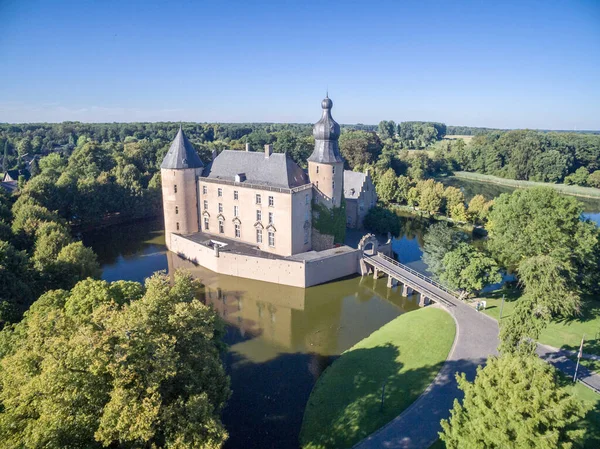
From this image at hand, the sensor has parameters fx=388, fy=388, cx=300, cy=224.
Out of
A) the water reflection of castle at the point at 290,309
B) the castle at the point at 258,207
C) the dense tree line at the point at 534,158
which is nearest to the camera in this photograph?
the water reflection of castle at the point at 290,309

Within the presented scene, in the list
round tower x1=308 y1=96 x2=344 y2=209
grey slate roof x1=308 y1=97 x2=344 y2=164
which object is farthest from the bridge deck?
grey slate roof x1=308 y1=97 x2=344 y2=164

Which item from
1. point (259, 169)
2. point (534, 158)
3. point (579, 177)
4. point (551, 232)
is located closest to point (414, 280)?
point (551, 232)

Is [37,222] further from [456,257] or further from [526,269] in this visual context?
[526,269]

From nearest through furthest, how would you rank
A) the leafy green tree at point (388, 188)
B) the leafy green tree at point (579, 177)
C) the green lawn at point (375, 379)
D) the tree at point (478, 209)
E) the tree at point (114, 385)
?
the tree at point (114, 385) < the green lawn at point (375, 379) < the tree at point (478, 209) < the leafy green tree at point (388, 188) < the leafy green tree at point (579, 177)

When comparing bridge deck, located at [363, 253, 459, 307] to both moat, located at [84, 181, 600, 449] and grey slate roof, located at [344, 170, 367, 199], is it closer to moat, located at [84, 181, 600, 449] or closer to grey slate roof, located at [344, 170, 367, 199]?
moat, located at [84, 181, 600, 449]

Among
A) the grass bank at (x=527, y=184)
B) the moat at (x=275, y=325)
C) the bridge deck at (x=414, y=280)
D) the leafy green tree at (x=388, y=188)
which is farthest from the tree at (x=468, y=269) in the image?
the grass bank at (x=527, y=184)

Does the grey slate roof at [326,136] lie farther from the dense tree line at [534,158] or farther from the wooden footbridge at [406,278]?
the dense tree line at [534,158]
